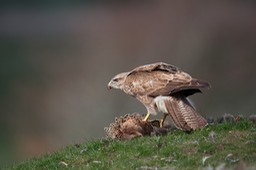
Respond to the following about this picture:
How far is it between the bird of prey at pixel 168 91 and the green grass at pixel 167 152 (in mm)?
373

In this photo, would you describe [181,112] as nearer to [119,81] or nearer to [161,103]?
[161,103]

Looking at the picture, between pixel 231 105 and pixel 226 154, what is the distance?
53.6 feet

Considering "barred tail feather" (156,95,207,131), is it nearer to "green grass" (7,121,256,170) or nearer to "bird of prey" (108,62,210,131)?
"bird of prey" (108,62,210,131)

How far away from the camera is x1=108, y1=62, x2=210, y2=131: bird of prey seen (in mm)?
15391

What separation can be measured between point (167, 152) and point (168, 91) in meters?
2.32

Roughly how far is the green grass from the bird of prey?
373mm

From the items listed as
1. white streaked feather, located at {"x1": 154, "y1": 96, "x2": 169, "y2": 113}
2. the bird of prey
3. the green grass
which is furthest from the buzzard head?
the green grass

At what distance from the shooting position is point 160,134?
15.5m

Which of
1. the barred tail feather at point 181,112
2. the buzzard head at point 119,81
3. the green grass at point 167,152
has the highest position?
the buzzard head at point 119,81

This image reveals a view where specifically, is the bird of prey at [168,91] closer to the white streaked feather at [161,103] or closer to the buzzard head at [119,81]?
the white streaked feather at [161,103]

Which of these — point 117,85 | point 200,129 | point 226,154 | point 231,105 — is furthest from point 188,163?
point 231,105

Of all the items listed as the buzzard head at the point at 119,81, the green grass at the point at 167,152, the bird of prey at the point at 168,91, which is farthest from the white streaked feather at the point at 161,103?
the buzzard head at the point at 119,81

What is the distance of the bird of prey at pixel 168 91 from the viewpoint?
1539 centimetres

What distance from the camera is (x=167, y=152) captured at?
13734 mm
